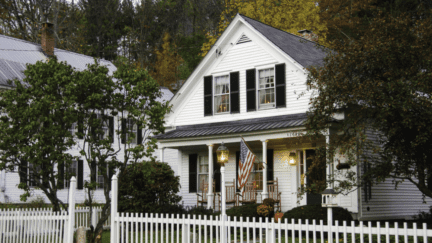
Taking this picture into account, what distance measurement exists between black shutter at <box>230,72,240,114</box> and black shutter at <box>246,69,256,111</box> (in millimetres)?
437

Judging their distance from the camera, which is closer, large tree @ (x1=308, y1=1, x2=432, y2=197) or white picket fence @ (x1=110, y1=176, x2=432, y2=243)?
white picket fence @ (x1=110, y1=176, x2=432, y2=243)

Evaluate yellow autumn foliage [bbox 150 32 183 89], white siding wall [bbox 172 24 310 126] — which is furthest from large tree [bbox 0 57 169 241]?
yellow autumn foliage [bbox 150 32 183 89]

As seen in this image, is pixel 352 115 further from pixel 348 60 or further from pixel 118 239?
pixel 118 239

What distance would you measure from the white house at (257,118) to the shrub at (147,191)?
5.24 feet

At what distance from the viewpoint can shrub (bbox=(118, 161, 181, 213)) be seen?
53.1ft

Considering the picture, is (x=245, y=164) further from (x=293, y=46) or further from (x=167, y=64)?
(x=167, y=64)

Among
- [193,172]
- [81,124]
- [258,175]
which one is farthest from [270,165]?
[81,124]

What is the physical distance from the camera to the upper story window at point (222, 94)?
1912 centimetres

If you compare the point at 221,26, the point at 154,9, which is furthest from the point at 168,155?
the point at 154,9

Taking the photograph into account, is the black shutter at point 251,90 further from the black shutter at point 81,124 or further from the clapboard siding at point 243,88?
the black shutter at point 81,124

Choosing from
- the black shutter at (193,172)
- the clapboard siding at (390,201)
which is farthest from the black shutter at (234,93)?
the clapboard siding at (390,201)

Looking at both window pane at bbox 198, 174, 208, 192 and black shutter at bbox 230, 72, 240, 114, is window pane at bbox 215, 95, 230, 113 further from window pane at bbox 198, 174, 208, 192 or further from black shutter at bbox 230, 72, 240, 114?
window pane at bbox 198, 174, 208, 192

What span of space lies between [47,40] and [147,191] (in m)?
13.8

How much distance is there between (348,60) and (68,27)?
2890cm
